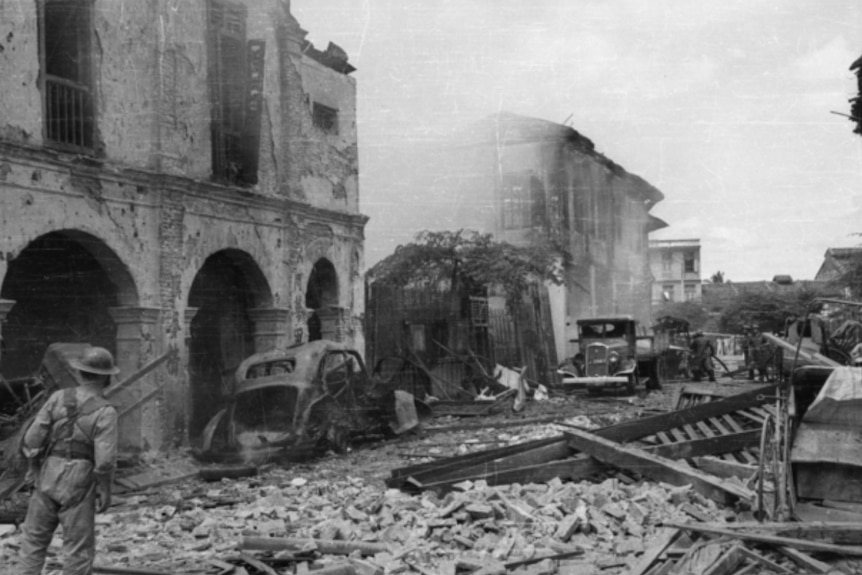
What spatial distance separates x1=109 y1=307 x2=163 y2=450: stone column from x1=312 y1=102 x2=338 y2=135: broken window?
21.6 ft

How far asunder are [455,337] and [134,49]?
12639 millimetres

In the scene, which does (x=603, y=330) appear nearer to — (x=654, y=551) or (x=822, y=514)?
(x=822, y=514)

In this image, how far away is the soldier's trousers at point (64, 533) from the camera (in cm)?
591

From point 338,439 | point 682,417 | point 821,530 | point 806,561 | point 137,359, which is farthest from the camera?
point 137,359

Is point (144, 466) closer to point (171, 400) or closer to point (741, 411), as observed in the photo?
point (171, 400)

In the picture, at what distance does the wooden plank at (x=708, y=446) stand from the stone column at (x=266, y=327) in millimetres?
9157

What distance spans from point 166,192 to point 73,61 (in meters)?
2.51

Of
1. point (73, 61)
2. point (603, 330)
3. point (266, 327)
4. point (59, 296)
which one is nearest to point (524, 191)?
point (603, 330)

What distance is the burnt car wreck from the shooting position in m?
12.8

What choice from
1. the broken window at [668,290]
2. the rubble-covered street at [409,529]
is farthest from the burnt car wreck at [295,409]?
the broken window at [668,290]

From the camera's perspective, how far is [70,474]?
5965mm

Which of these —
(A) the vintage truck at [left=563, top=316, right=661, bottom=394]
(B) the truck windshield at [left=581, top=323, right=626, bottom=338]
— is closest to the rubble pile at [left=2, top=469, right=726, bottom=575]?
(A) the vintage truck at [left=563, top=316, right=661, bottom=394]

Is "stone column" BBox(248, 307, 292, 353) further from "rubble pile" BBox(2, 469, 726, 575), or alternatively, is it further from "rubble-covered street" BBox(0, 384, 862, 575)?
"rubble pile" BBox(2, 469, 726, 575)

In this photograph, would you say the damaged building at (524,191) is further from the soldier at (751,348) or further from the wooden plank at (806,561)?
the wooden plank at (806,561)
